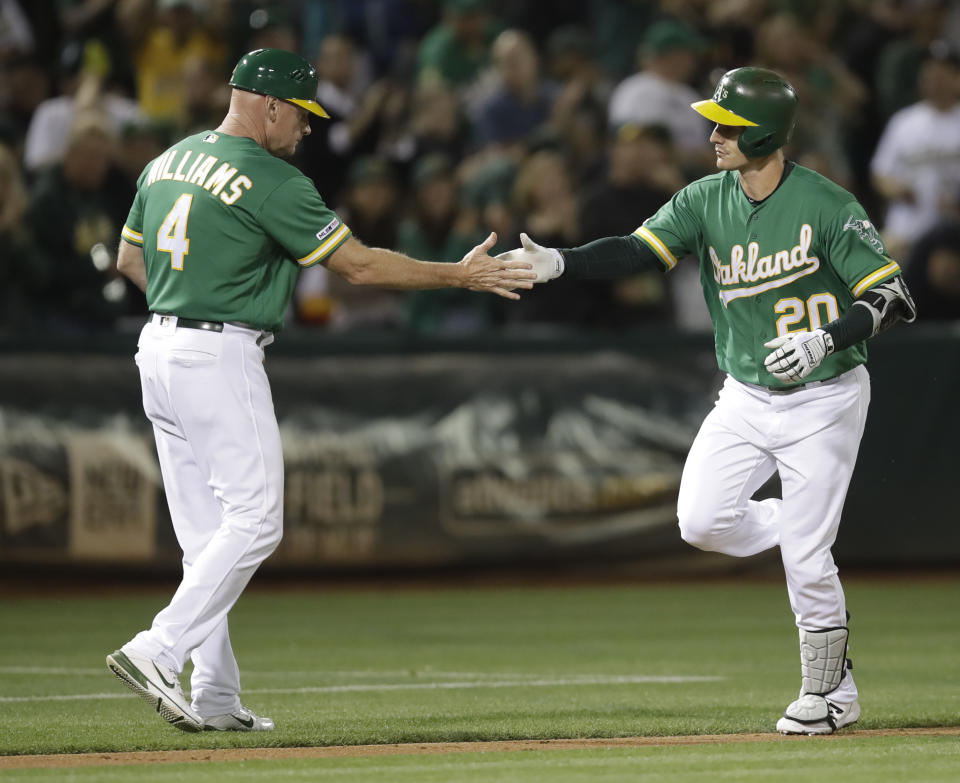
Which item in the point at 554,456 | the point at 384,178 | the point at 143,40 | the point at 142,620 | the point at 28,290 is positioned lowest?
the point at 142,620

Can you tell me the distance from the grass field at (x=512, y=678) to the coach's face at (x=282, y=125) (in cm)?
227

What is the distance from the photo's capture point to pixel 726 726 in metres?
6.64

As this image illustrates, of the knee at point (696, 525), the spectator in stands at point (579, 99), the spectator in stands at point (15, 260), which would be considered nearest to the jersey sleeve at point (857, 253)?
the knee at point (696, 525)

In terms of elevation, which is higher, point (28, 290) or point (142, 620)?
point (28, 290)

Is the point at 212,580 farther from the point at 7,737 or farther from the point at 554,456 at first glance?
the point at 554,456

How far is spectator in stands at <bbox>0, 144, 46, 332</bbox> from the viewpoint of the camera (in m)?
12.0

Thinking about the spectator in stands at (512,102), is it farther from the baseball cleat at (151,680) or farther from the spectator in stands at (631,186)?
the baseball cleat at (151,680)

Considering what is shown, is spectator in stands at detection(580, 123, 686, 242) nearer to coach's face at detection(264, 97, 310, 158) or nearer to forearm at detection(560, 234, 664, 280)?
forearm at detection(560, 234, 664, 280)

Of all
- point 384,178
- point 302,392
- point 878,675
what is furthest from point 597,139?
point 878,675

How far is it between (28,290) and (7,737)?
6.43 meters

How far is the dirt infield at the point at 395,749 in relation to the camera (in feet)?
19.4

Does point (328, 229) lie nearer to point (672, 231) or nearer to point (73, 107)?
point (672, 231)

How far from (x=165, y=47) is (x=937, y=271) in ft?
22.0

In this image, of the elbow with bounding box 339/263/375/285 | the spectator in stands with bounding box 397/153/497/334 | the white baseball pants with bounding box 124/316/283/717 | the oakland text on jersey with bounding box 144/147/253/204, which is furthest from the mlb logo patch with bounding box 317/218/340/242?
the spectator in stands with bounding box 397/153/497/334
